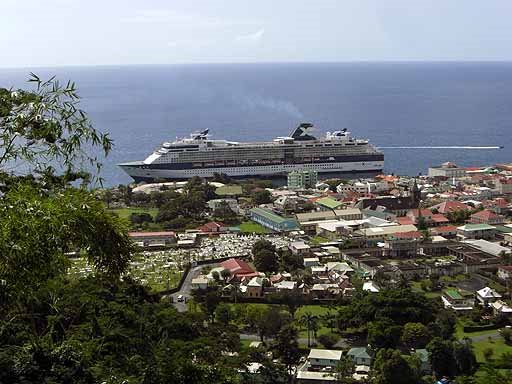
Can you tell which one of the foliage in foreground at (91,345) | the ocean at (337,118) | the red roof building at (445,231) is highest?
the foliage in foreground at (91,345)

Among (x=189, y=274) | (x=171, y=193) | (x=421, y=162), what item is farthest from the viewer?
(x=421, y=162)

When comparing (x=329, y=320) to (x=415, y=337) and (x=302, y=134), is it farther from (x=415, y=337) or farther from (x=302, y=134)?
(x=302, y=134)

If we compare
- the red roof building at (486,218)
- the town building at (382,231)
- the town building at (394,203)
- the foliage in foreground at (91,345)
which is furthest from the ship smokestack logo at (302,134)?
the foliage in foreground at (91,345)

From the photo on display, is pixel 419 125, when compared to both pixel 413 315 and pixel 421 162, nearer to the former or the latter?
pixel 421 162

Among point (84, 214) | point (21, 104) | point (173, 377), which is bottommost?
point (173, 377)

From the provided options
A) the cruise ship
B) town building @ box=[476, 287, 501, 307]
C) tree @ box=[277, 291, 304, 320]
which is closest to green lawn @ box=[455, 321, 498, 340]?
town building @ box=[476, 287, 501, 307]

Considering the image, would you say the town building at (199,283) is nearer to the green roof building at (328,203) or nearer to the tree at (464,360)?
the tree at (464,360)

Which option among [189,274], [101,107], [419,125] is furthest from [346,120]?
[189,274]
